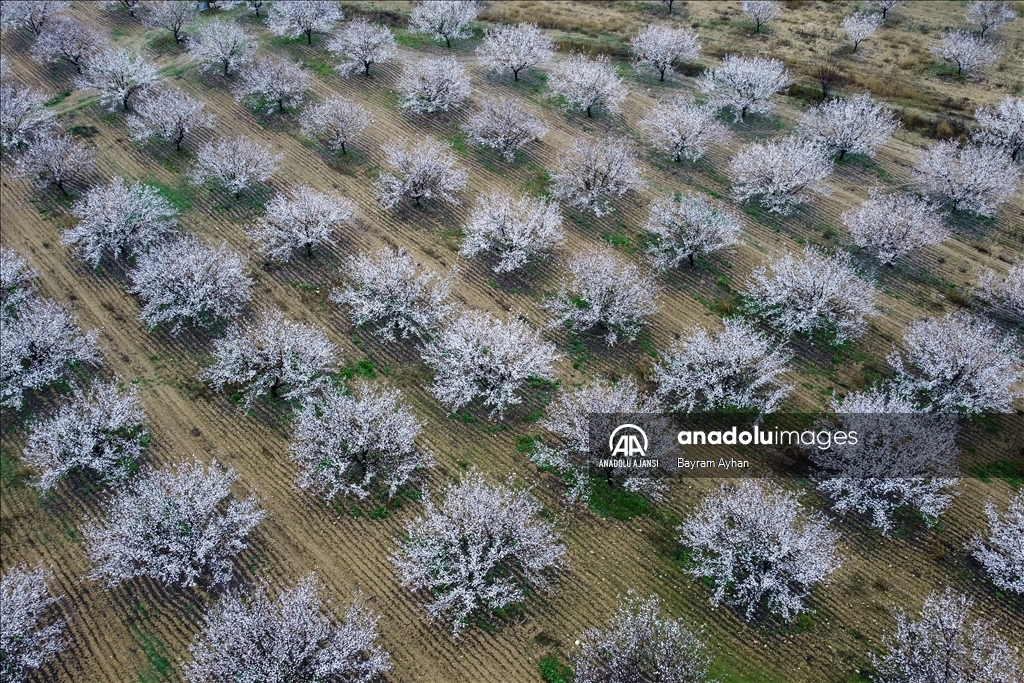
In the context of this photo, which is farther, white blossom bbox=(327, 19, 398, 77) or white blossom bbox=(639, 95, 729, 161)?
white blossom bbox=(327, 19, 398, 77)

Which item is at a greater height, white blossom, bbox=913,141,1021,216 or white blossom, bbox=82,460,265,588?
white blossom, bbox=913,141,1021,216

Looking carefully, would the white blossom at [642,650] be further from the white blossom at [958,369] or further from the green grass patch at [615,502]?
the white blossom at [958,369]

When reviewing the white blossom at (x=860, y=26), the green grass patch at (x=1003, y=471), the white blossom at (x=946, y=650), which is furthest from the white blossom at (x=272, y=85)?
the white blossom at (x=946, y=650)

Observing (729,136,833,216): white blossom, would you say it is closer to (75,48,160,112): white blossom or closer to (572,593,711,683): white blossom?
(572,593,711,683): white blossom

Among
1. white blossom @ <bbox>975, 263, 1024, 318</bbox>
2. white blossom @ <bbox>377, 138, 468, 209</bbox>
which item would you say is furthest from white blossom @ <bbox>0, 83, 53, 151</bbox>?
white blossom @ <bbox>975, 263, 1024, 318</bbox>

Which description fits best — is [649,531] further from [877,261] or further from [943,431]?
[877,261]

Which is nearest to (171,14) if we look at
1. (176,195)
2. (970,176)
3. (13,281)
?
(176,195)

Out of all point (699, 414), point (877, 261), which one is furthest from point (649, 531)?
point (877, 261)

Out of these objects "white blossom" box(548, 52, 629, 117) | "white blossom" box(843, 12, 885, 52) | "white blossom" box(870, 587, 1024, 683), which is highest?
"white blossom" box(843, 12, 885, 52)
